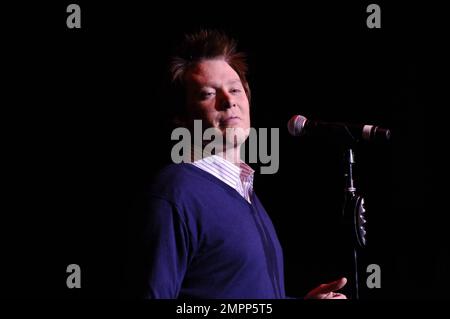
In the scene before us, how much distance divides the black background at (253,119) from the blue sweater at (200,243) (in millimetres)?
505

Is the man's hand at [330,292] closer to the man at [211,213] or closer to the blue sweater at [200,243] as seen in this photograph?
the man at [211,213]

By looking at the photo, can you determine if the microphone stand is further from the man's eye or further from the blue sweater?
the man's eye

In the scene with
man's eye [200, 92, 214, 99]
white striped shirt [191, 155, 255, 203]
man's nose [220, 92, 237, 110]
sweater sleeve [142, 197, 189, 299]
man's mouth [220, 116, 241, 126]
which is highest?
man's eye [200, 92, 214, 99]

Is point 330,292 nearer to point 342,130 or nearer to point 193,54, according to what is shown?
point 342,130

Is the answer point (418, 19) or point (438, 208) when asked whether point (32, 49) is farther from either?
point (438, 208)

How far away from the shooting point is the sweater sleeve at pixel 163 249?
1449 millimetres

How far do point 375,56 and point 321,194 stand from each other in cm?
74

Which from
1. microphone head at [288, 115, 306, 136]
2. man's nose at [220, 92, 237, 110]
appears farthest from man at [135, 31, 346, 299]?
microphone head at [288, 115, 306, 136]

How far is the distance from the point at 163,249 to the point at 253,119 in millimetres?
1375

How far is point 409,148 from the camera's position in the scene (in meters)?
2.60

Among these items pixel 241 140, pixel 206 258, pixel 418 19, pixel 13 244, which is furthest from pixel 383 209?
pixel 13 244

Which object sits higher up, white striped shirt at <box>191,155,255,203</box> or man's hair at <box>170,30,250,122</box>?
man's hair at <box>170,30,250,122</box>

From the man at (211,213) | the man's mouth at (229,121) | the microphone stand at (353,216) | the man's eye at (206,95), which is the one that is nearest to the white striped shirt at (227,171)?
the man at (211,213)

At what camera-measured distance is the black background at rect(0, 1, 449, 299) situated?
2.26 m
